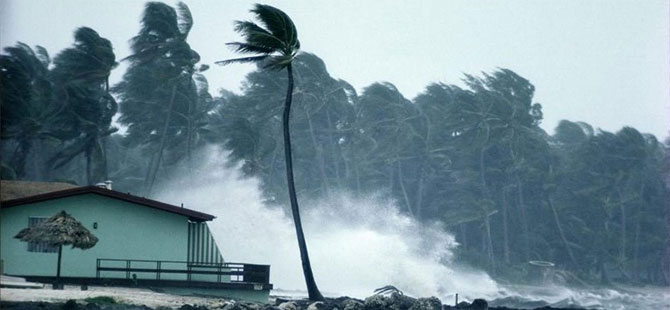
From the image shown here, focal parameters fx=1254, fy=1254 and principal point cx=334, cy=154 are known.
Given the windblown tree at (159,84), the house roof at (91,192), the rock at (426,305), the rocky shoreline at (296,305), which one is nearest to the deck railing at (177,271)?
the rocky shoreline at (296,305)

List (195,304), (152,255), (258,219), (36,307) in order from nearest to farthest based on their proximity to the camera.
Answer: (36,307) < (195,304) < (152,255) < (258,219)

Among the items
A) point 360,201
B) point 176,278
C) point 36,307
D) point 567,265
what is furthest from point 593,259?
point 36,307

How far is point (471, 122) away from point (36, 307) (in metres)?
72.8

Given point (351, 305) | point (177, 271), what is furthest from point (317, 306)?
point (177, 271)

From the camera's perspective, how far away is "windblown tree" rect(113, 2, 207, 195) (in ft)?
295

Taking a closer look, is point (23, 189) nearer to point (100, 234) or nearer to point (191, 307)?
point (100, 234)

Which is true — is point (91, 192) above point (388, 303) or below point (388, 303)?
above

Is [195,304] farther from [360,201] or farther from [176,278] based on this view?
[360,201]

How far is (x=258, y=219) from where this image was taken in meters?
76.2

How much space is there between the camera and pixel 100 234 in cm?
4341

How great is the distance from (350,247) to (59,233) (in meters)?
38.4

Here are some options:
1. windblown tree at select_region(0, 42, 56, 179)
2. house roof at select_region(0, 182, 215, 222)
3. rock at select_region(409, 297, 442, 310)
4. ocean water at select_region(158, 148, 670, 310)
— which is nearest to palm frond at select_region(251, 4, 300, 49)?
house roof at select_region(0, 182, 215, 222)

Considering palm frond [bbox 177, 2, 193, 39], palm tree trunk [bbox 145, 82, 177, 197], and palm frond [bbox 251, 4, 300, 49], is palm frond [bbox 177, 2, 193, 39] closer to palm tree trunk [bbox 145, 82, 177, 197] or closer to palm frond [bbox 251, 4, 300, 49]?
palm tree trunk [bbox 145, 82, 177, 197]

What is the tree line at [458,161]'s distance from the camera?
94438mm
